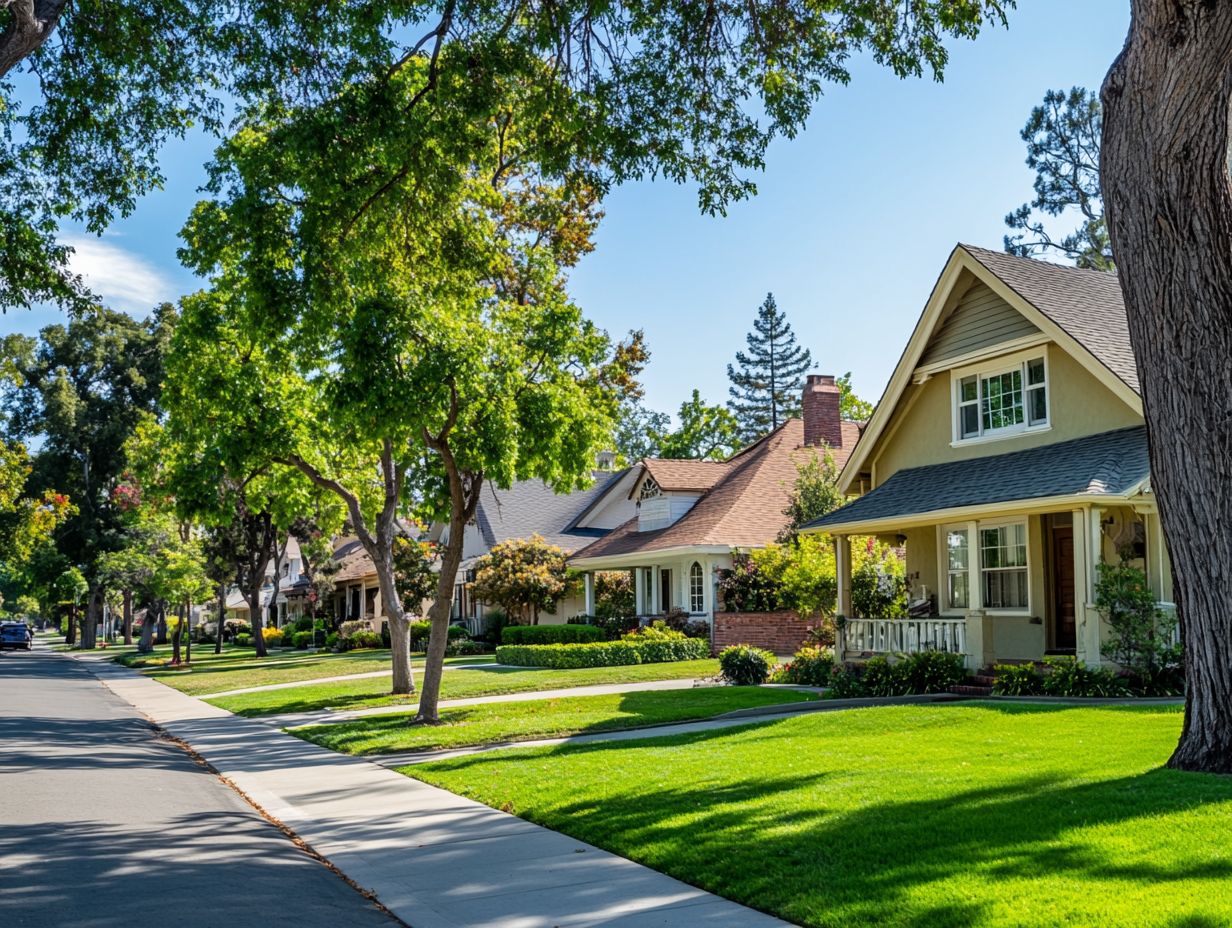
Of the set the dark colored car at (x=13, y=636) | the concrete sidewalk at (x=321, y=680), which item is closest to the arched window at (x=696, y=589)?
the concrete sidewalk at (x=321, y=680)

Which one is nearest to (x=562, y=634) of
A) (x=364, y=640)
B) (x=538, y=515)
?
(x=538, y=515)

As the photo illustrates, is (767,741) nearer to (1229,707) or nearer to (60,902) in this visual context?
(1229,707)

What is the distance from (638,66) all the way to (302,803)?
9.20 meters

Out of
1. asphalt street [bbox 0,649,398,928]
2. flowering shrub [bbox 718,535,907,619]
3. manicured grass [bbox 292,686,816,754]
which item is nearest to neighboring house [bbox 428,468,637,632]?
flowering shrub [bbox 718,535,907,619]

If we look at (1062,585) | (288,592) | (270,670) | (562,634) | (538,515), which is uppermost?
(538,515)

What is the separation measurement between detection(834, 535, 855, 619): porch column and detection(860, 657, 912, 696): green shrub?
2687 mm

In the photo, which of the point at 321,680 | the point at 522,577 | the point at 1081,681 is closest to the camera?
the point at 1081,681

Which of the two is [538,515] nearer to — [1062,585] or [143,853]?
[1062,585]

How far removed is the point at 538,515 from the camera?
4506cm

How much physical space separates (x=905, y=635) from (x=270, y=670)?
21114 millimetres

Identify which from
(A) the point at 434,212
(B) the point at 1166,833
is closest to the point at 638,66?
(A) the point at 434,212

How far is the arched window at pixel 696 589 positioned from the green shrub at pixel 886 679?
13148 millimetres

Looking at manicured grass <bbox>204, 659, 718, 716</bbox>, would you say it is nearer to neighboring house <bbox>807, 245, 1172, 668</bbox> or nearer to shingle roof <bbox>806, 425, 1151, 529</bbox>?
neighboring house <bbox>807, 245, 1172, 668</bbox>

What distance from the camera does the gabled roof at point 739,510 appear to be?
31656mm
